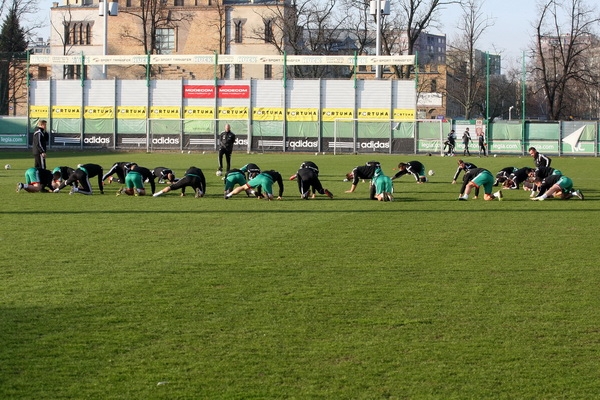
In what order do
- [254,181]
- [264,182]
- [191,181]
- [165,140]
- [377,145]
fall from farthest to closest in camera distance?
1. [165,140]
2. [377,145]
3. [191,181]
4. [254,181]
5. [264,182]

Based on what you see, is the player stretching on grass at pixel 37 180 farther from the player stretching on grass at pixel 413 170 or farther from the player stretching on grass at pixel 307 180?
the player stretching on grass at pixel 413 170

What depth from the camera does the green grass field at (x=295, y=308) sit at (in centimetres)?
662

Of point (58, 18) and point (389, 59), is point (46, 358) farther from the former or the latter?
point (58, 18)

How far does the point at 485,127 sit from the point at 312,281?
46.6 metres

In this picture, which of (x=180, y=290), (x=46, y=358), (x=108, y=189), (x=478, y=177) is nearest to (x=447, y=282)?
(x=180, y=290)

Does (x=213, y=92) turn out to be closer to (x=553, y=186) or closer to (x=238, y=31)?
(x=553, y=186)

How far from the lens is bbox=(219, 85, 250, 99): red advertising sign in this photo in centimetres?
5522

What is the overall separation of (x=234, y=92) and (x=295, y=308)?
155ft

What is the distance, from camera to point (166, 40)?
317 ft

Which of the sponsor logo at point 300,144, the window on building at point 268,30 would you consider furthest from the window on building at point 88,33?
the sponsor logo at point 300,144

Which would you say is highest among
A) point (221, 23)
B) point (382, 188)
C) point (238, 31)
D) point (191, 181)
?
point (221, 23)

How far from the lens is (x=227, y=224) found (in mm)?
16406

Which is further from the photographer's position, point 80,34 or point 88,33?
point 80,34

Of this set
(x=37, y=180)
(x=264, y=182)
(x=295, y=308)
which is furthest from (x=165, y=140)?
(x=295, y=308)
